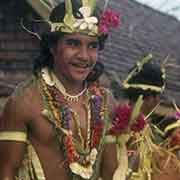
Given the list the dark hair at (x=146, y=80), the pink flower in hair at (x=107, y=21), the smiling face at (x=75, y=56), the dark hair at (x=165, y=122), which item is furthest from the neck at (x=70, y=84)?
the dark hair at (x=165, y=122)

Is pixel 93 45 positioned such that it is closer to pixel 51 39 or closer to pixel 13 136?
pixel 51 39

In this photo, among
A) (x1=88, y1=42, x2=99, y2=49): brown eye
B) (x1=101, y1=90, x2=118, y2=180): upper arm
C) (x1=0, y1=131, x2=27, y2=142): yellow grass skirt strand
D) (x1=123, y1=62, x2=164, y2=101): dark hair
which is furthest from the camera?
(x1=123, y1=62, x2=164, y2=101): dark hair

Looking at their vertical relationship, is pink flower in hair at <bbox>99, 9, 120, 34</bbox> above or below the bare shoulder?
above

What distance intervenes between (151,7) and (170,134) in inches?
574

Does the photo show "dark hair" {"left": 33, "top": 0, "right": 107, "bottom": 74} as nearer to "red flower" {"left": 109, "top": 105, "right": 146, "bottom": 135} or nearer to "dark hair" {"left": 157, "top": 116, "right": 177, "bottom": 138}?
"red flower" {"left": 109, "top": 105, "right": 146, "bottom": 135}

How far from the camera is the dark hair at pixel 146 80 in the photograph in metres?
6.31

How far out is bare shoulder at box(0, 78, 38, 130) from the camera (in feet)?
15.4

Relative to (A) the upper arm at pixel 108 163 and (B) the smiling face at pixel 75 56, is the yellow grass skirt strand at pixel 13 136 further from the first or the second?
(A) the upper arm at pixel 108 163

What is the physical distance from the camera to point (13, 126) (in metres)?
4.70

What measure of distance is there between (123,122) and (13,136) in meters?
0.68

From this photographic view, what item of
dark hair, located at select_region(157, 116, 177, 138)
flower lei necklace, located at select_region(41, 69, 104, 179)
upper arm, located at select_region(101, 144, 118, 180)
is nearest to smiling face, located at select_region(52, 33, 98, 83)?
flower lei necklace, located at select_region(41, 69, 104, 179)

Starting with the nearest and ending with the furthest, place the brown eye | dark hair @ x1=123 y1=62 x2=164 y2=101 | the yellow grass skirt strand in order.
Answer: the yellow grass skirt strand → the brown eye → dark hair @ x1=123 y1=62 x2=164 y2=101

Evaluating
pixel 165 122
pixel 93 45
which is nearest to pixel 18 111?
pixel 93 45

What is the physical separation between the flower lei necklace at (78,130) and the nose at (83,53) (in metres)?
0.29
